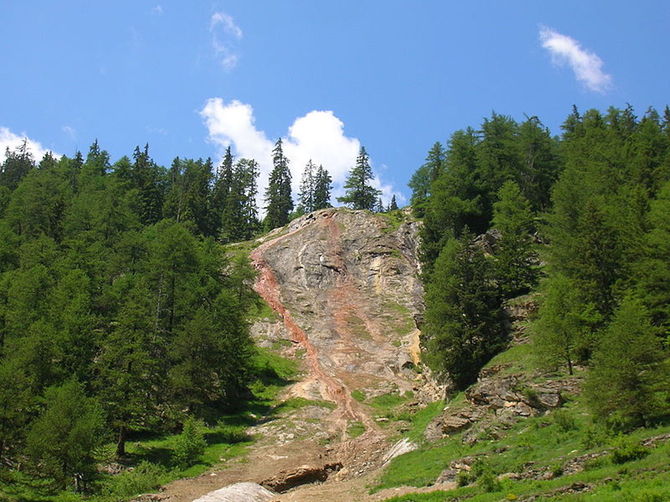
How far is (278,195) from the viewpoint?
11444 centimetres

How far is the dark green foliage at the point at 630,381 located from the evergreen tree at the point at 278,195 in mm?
89381

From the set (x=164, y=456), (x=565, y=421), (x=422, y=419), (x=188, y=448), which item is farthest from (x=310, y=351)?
(x=565, y=421)

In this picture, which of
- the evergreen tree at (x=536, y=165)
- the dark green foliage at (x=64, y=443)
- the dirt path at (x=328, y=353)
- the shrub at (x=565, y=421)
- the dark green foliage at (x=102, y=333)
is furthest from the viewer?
the evergreen tree at (x=536, y=165)

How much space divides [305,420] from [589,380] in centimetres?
2504

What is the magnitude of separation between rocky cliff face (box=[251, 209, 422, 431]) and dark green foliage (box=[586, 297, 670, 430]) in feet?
74.0

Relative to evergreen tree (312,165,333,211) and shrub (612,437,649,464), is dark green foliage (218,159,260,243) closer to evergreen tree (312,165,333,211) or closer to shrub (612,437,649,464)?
evergreen tree (312,165,333,211)

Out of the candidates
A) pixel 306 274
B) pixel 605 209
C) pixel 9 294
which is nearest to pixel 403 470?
pixel 605 209

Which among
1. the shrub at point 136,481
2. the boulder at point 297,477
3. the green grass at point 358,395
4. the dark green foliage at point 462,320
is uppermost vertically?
the dark green foliage at point 462,320

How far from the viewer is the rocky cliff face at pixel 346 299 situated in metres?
53.4

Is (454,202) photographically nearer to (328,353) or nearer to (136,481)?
(328,353)

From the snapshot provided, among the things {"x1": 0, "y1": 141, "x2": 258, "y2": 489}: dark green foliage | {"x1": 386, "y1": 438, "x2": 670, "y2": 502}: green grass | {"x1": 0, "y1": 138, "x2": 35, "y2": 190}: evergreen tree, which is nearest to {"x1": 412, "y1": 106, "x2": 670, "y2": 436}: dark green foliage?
{"x1": 386, "y1": 438, "x2": 670, "y2": 502}: green grass

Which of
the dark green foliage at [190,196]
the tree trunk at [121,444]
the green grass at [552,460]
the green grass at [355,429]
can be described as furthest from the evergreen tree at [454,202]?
the dark green foliage at [190,196]

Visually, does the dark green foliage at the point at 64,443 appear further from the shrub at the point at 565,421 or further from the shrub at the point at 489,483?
the shrub at the point at 565,421

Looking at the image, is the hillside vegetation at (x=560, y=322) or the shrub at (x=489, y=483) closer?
the shrub at (x=489, y=483)
